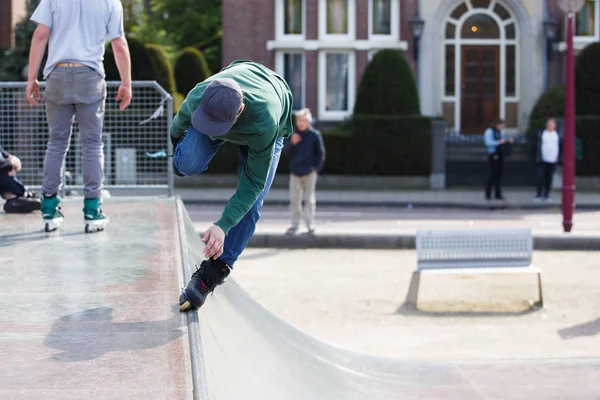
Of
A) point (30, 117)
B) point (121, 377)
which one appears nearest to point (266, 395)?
point (121, 377)

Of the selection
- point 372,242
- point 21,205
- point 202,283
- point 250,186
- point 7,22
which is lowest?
point 372,242

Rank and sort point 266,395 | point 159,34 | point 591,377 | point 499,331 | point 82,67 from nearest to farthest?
point 266,395, point 591,377, point 82,67, point 499,331, point 159,34

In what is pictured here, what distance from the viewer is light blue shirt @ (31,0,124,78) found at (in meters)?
7.32

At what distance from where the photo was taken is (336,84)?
31.2 meters

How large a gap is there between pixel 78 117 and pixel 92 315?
9.31ft

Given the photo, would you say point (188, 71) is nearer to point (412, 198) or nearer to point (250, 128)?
point (412, 198)

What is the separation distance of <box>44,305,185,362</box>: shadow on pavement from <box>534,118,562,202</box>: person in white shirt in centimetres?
1846

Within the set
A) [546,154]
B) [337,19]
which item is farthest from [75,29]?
[337,19]

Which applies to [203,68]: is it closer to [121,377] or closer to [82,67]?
[82,67]

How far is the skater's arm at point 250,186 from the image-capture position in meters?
4.88

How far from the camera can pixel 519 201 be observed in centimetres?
2262

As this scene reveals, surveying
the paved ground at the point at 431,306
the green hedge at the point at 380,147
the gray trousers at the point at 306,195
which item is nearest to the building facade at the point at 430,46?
the green hedge at the point at 380,147

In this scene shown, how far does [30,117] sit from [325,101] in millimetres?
19876

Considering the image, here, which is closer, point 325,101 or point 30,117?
point 30,117
